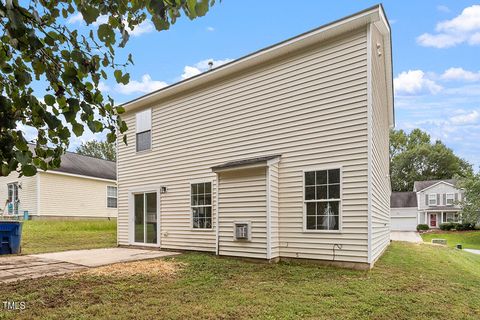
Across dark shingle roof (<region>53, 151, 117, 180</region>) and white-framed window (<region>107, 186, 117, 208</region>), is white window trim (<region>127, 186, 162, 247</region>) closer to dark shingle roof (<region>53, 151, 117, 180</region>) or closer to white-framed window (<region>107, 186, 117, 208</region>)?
dark shingle roof (<region>53, 151, 117, 180</region>)

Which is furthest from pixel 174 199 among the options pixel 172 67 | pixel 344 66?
pixel 344 66

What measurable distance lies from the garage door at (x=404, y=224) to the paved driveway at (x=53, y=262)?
121 feet

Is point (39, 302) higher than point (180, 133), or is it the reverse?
point (180, 133)

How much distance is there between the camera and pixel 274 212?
25.8ft

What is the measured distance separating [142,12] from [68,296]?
4.36m

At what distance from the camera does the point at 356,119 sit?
23.1 feet

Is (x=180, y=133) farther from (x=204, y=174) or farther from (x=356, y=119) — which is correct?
(x=356, y=119)

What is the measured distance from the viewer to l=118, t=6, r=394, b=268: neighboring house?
6.98 metres

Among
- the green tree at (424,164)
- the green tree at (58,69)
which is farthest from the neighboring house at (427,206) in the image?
the green tree at (58,69)

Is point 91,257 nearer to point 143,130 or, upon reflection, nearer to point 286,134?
point 143,130

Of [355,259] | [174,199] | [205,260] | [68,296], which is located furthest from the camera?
[174,199]

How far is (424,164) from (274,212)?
161 feet

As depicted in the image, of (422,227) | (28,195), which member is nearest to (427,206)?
(422,227)

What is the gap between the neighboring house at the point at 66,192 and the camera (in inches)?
753
